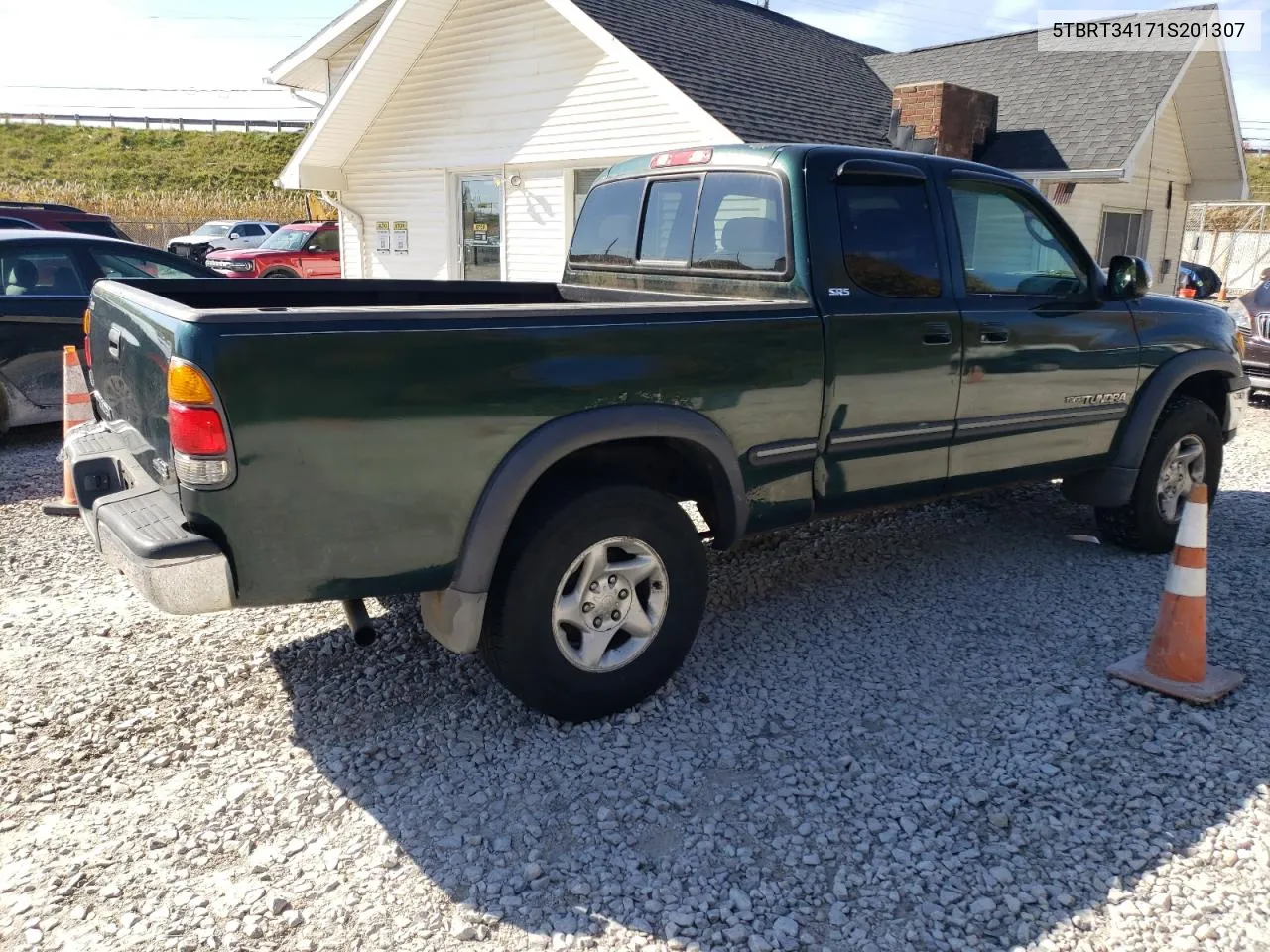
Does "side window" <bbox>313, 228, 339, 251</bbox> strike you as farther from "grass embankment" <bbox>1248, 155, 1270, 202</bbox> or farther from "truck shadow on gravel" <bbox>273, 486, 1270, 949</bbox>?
"grass embankment" <bbox>1248, 155, 1270, 202</bbox>

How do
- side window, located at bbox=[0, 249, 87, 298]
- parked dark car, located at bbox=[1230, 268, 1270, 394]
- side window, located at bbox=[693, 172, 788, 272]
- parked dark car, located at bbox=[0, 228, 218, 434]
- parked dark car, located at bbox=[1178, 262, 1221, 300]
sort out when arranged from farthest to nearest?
parked dark car, located at bbox=[1178, 262, 1221, 300] < parked dark car, located at bbox=[1230, 268, 1270, 394] < side window, located at bbox=[0, 249, 87, 298] < parked dark car, located at bbox=[0, 228, 218, 434] < side window, located at bbox=[693, 172, 788, 272]

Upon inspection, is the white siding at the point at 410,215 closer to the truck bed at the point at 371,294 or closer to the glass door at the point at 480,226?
the glass door at the point at 480,226

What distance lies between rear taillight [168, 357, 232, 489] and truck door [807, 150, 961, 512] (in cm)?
221

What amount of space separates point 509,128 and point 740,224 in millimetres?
10235

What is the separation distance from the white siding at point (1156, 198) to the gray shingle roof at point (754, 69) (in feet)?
11.2

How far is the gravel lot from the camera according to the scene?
8.44 feet

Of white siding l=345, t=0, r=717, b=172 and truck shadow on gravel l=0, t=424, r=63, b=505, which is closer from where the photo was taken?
truck shadow on gravel l=0, t=424, r=63, b=505

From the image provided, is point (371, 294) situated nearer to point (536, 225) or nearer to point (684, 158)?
point (684, 158)

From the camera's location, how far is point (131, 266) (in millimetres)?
7836

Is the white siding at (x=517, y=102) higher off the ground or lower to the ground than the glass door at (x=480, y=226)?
higher

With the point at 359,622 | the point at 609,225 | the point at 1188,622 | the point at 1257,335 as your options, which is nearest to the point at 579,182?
the point at 1257,335

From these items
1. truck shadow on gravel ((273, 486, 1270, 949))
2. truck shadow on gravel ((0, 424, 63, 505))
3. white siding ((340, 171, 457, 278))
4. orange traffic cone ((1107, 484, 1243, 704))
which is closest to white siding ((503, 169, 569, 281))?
white siding ((340, 171, 457, 278))

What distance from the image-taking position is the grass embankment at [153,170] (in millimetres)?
38281

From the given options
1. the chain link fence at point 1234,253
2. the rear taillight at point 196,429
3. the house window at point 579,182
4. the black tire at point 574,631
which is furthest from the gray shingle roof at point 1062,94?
the chain link fence at point 1234,253
